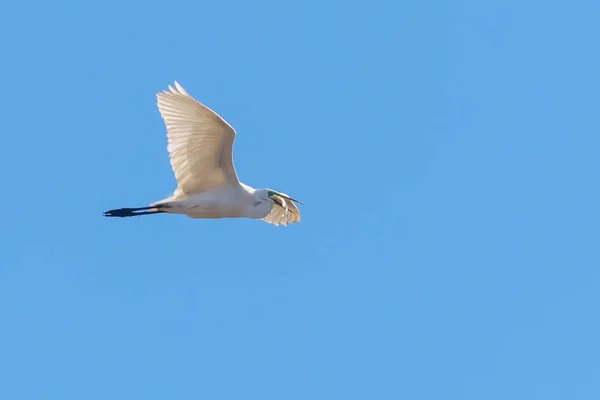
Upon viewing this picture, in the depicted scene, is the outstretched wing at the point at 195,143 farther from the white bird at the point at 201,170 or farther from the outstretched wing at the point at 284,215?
the outstretched wing at the point at 284,215

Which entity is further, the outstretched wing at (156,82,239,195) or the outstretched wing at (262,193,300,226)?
the outstretched wing at (262,193,300,226)

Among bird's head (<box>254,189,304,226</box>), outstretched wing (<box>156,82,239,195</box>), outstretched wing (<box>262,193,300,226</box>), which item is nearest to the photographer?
outstretched wing (<box>156,82,239,195</box>)

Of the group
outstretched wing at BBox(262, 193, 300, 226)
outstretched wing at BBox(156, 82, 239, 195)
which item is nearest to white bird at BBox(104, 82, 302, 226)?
outstretched wing at BBox(156, 82, 239, 195)

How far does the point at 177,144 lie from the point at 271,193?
7.56ft

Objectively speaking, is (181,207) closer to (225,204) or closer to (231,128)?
(225,204)

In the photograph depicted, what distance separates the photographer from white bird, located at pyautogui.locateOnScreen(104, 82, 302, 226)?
1633 centimetres

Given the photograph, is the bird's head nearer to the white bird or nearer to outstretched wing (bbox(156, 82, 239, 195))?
the white bird

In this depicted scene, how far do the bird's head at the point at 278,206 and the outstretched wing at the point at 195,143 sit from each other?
2.40 feet

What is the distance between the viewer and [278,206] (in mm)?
19562

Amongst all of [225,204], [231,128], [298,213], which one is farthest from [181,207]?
[298,213]

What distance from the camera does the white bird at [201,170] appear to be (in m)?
16.3

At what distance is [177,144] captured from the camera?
1677cm

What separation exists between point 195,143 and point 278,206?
3.22m

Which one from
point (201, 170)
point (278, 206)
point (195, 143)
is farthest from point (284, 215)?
point (195, 143)
